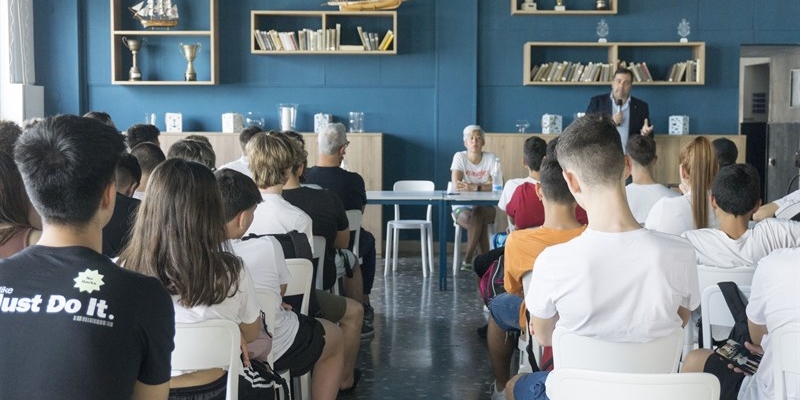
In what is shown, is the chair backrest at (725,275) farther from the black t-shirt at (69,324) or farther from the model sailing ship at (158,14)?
the model sailing ship at (158,14)

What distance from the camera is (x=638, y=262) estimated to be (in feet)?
8.20

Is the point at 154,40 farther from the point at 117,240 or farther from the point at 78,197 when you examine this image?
the point at 78,197

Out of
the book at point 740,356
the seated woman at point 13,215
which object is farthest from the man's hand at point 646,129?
the seated woman at point 13,215

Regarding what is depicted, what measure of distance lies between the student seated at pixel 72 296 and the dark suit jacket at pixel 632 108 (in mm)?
7625

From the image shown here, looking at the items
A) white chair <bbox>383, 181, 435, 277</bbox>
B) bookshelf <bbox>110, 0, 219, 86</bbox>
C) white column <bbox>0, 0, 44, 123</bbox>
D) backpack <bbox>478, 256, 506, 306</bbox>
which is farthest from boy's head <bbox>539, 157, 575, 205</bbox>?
white column <bbox>0, 0, 44, 123</bbox>

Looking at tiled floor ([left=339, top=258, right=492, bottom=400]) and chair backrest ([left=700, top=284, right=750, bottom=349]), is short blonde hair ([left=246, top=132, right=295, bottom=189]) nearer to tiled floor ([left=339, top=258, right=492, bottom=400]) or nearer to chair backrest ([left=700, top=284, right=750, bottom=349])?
tiled floor ([left=339, top=258, right=492, bottom=400])

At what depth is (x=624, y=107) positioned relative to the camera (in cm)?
884

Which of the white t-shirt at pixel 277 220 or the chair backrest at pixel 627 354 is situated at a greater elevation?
the white t-shirt at pixel 277 220

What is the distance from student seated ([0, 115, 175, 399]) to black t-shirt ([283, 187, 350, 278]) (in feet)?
10.5

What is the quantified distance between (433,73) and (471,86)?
41 cm

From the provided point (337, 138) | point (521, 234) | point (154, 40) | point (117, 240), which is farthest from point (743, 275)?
point (154, 40)

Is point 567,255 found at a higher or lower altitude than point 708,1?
lower

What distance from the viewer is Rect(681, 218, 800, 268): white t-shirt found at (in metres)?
3.75

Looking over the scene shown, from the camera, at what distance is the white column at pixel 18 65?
881 cm
